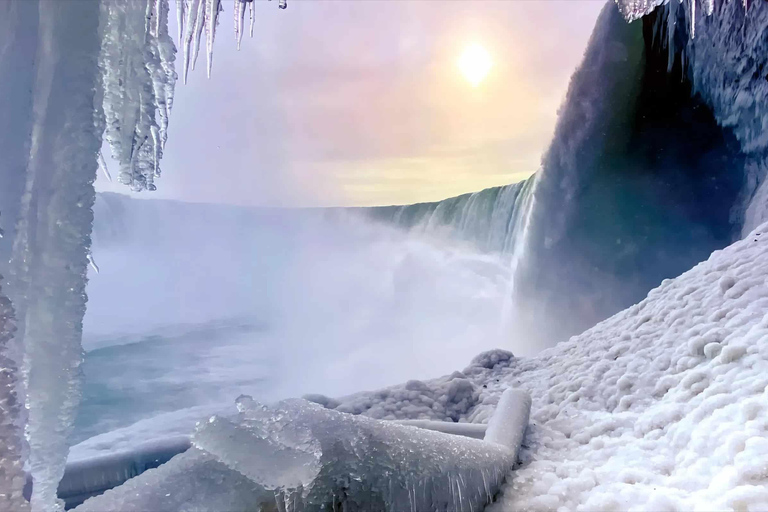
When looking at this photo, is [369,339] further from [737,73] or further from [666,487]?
[666,487]

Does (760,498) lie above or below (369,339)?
above

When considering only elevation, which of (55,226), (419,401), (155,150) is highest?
(155,150)

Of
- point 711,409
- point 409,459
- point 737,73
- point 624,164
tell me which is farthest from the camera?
point 624,164

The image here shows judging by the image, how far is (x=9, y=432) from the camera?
755 millimetres

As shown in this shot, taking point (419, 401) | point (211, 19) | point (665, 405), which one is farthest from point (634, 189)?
point (211, 19)

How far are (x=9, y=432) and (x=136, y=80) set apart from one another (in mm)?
658

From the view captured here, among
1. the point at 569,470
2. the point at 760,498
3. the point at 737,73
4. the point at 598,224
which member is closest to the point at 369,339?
the point at 598,224

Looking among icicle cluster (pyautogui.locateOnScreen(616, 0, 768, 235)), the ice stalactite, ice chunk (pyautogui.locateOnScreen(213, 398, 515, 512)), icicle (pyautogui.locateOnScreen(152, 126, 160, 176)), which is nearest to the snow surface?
ice chunk (pyautogui.locateOnScreen(213, 398, 515, 512))

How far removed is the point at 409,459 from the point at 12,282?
2.82 ft

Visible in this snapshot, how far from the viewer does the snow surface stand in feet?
3.95

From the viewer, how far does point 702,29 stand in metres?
5.04

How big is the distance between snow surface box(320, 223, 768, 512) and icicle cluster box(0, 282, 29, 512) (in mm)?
1088

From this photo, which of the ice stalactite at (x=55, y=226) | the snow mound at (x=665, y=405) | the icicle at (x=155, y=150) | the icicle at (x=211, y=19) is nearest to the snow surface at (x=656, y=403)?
the snow mound at (x=665, y=405)

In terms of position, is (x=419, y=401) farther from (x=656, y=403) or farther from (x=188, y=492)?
(x=188, y=492)
